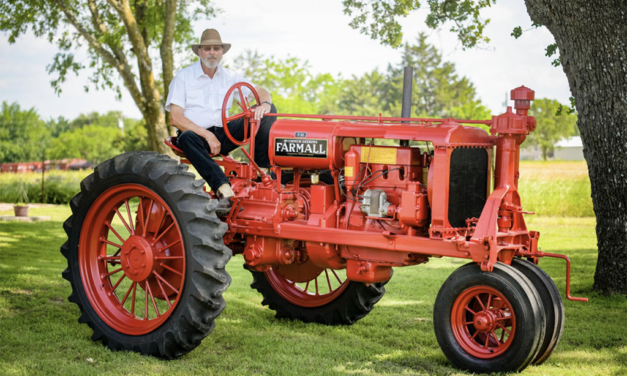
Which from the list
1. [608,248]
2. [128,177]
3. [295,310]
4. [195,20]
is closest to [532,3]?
[608,248]

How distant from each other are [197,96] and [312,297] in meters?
2.00

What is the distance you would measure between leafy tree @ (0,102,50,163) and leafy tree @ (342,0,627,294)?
58109mm

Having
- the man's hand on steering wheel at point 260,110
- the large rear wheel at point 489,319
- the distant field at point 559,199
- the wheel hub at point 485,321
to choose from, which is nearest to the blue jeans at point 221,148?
the man's hand on steering wheel at point 260,110

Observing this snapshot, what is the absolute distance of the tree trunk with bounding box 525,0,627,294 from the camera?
606 centimetres

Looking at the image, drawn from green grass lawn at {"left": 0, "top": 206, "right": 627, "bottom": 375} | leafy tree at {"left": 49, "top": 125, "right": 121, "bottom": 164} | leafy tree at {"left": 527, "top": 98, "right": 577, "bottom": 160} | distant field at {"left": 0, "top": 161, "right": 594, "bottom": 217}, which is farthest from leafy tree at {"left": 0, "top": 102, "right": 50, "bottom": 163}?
green grass lawn at {"left": 0, "top": 206, "right": 627, "bottom": 375}

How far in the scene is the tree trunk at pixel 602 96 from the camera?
6.06 metres

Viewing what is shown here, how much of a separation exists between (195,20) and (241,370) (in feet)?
41.1

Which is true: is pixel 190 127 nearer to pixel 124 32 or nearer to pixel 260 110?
pixel 260 110

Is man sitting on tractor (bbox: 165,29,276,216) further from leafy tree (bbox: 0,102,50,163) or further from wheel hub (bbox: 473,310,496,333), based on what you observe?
leafy tree (bbox: 0,102,50,163)

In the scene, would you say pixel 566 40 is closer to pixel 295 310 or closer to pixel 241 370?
pixel 295 310

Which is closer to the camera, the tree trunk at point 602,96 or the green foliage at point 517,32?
the tree trunk at point 602,96

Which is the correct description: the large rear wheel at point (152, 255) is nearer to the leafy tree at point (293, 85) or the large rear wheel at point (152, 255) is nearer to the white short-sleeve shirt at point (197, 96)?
the white short-sleeve shirt at point (197, 96)

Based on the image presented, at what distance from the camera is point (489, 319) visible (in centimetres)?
391

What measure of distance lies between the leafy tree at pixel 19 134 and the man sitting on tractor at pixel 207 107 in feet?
188
